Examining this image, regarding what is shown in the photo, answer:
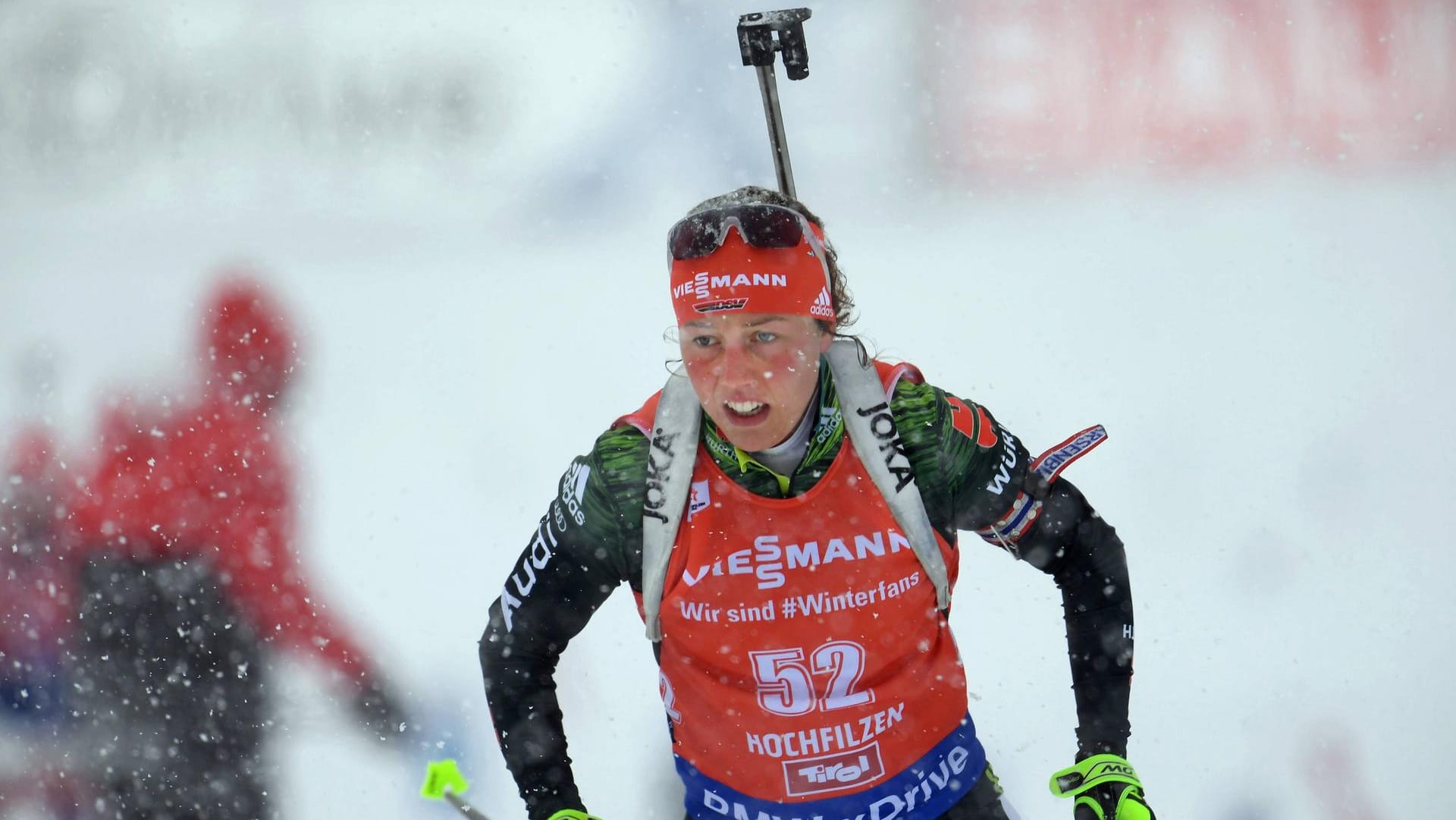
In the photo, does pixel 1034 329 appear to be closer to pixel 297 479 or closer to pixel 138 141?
pixel 297 479

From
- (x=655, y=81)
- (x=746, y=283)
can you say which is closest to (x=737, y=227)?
(x=746, y=283)

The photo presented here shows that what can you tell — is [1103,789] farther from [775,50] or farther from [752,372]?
[775,50]

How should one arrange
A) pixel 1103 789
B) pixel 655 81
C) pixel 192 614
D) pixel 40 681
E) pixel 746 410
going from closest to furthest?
pixel 746 410, pixel 1103 789, pixel 192 614, pixel 40 681, pixel 655 81

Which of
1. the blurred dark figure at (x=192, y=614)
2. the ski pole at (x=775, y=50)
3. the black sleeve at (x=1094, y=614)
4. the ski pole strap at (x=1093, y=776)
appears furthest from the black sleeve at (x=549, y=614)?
the blurred dark figure at (x=192, y=614)

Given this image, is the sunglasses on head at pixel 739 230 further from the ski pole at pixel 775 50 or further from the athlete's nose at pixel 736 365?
the ski pole at pixel 775 50

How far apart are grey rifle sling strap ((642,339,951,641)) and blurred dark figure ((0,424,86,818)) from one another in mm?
2758

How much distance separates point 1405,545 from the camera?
454cm

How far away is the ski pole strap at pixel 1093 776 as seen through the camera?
2412 millimetres

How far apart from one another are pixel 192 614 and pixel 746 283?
8.59ft

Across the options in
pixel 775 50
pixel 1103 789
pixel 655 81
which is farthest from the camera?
pixel 655 81

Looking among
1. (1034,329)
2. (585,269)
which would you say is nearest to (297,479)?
(585,269)

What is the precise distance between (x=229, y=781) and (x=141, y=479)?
1.05m

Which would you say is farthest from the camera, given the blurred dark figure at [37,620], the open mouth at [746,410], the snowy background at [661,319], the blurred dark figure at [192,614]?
the snowy background at [661,319]

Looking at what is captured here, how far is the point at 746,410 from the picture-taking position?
2148 millimetres
